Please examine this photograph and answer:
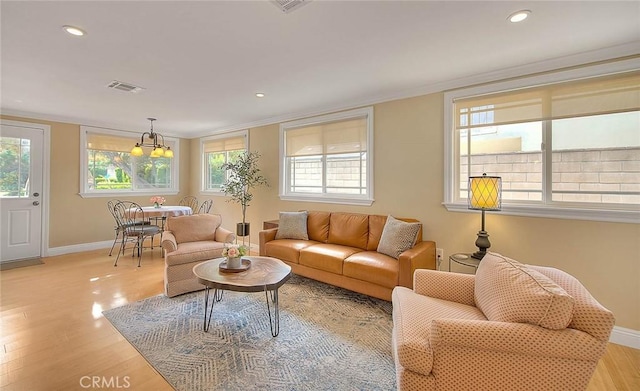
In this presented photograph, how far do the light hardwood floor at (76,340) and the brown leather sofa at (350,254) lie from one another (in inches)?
55.6

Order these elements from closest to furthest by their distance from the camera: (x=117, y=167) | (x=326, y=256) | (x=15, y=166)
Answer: (x=326, y=256)
(x=15, y=166)
(x=117, y=167)

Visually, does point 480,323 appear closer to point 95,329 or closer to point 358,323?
point 358,323

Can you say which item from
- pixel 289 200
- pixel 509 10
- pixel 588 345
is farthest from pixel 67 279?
pixel 509 10

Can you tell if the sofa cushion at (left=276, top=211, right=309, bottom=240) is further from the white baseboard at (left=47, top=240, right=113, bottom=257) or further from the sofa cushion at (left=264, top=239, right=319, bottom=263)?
the white baseboard at (left=47, top=240, right=113, bottom=257)

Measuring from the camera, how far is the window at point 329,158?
394 cm

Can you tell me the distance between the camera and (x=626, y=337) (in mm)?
2355

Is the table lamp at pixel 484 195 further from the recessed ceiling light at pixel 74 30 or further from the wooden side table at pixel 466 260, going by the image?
the recessed ceiling light at pixel 74 30

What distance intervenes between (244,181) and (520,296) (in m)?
4.46

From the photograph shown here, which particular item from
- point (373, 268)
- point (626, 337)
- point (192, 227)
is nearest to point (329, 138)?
point (373, 268)

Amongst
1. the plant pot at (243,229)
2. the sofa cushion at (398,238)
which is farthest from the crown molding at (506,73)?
the plant pot at (243,229)

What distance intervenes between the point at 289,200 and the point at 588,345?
4.01m

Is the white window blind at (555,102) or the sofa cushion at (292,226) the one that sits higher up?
the white window blind at (555,102)

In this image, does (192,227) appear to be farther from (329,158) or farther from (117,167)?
(117,167)

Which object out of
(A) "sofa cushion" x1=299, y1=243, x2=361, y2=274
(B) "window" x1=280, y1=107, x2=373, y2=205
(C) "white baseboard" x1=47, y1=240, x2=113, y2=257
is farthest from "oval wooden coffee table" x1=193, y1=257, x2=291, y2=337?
(C) "white baseboard" x1=47, y1=240, x2=113, y2=257
